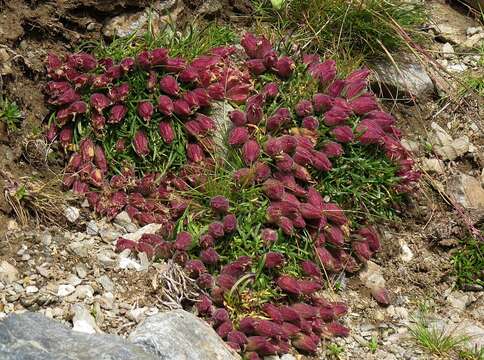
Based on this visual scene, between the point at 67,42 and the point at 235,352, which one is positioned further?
the point at 67,42

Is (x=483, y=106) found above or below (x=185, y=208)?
above

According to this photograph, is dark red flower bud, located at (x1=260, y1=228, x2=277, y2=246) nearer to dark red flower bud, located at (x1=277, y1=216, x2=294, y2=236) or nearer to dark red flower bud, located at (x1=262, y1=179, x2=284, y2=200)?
dark red flower bud, located at (x1=277, y1=216, x2=294, y2=236)

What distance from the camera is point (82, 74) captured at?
5.29 meters

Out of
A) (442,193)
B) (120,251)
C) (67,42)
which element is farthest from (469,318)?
(67,42)

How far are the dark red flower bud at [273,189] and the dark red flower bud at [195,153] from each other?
1.56ft

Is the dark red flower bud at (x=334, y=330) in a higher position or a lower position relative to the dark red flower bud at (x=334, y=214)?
lower

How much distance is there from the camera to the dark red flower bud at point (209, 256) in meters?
4.73

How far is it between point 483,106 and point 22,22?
3613 mm

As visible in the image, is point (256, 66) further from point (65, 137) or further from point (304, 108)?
point (65, 137)

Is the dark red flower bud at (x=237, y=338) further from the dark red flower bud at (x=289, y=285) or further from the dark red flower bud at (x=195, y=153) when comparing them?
the dark red flower bud at (x=195, y=153)

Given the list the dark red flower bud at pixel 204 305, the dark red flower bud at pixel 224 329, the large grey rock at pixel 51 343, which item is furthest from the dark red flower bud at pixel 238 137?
the large grey rock at pixel 51 343

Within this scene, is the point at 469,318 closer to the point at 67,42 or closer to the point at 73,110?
the point at 73,110

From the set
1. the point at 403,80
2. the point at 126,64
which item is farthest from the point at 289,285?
the point at 403,80

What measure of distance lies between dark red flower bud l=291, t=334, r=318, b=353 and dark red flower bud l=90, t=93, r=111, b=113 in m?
1.90
